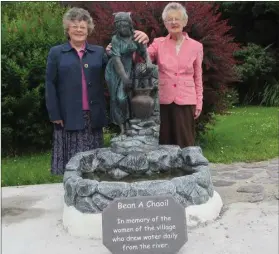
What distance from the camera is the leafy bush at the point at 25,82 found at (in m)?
7.70

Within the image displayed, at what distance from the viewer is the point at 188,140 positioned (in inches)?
201

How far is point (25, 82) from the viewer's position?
7.70m

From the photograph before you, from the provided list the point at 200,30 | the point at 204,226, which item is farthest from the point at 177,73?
the point at 200,30

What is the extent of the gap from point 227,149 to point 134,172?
11.8 feet

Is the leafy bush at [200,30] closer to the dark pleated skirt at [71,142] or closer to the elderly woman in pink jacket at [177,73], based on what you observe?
the elderly woman in pink jacket at [177,73]

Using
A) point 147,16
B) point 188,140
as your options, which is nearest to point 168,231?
point 188,140

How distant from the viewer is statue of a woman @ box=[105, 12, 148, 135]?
4602mm

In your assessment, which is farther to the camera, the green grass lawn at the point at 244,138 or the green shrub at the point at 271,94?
the green shrub at the point at 271,94

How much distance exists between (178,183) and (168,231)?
2.39ft

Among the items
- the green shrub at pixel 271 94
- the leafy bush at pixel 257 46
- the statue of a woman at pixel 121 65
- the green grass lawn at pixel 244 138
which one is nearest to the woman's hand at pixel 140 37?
the statue of a woman at pixel 121 65

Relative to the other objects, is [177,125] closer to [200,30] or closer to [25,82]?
[200,30]

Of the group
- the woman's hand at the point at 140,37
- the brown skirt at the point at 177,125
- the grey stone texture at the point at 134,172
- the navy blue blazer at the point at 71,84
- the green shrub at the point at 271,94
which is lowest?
the green shrub at the point at 271,94

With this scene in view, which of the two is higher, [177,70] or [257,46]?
[177,70]

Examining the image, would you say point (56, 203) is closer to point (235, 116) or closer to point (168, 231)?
point (168, 231)
